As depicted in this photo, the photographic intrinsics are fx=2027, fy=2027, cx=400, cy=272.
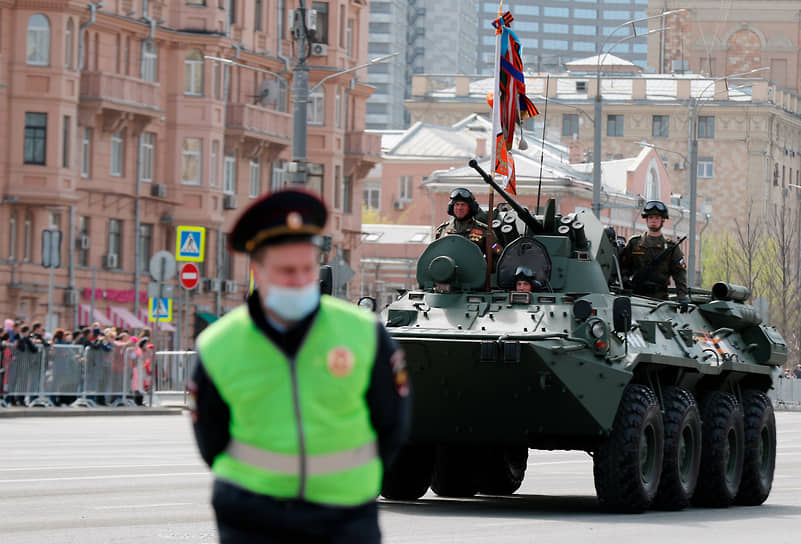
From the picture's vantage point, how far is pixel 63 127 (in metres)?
50.0

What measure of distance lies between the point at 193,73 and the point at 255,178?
5.95m

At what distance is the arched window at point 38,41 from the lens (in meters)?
49.2

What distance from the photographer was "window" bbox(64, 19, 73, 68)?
49688 mm

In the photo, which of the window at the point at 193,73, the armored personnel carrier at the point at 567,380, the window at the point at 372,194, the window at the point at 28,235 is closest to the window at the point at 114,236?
the window at the point at 28,235

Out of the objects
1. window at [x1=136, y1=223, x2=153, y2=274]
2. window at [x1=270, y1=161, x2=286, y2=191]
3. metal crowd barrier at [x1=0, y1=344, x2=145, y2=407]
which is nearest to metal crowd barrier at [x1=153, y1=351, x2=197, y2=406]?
metal crowd barrier at [x1=0, y1=344, x2=145, y2=407]

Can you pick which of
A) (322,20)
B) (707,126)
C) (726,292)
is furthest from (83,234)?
(707,126)

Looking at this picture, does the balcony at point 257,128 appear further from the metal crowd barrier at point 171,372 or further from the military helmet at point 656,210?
the military helmet at point 656,210

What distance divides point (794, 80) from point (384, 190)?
143 feet

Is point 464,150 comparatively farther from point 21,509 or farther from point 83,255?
point 21,509

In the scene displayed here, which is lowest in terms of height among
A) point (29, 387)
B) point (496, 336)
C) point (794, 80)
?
point (29, 387)

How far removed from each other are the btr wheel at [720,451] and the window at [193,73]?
40.2m

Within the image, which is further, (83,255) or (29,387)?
(83,255)

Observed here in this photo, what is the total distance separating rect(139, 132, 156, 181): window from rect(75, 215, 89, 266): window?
310 centimetres

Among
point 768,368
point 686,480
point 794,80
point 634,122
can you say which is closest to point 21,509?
point 686,480
